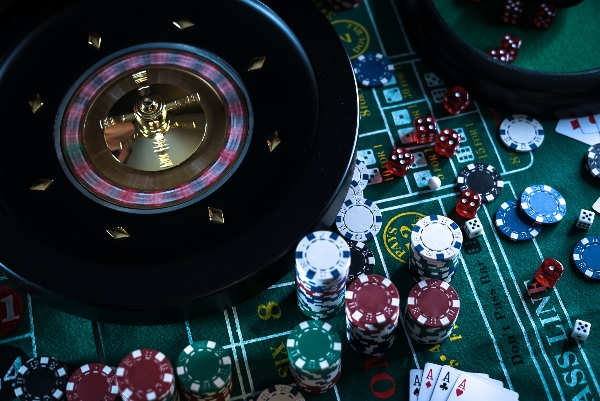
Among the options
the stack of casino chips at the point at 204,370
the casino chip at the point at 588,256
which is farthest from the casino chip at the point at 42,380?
the casino chip at the point at 588,256

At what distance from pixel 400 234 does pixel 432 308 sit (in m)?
0.57

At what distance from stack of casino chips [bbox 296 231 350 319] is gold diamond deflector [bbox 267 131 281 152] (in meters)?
0.63

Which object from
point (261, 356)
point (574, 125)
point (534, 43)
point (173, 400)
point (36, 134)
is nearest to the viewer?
point (173, 400)

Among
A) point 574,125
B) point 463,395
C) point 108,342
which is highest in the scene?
point 574,125

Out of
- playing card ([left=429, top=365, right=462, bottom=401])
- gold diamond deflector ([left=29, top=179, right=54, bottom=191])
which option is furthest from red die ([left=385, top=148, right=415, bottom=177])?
gold diamond deflector ([left=29, top=179, right=54, bottom=191])

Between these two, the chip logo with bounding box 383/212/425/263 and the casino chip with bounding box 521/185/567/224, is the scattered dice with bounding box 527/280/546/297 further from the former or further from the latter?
the chip logo with bounding box 383/212/425/263

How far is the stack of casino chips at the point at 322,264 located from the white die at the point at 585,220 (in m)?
1.32

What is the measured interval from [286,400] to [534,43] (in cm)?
253

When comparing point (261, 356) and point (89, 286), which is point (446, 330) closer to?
point (261, 356)

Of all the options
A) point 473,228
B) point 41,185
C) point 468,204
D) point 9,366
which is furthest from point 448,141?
point 9,366

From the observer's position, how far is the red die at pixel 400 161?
461 centimetres

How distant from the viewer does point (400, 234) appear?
14.8 feet

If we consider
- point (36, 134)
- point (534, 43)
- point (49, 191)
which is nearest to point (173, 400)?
point (49, 191)

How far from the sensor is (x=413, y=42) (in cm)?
517
